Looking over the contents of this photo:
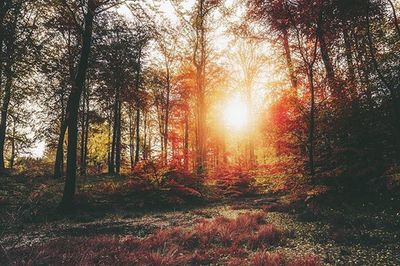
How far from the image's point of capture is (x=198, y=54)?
24781mm

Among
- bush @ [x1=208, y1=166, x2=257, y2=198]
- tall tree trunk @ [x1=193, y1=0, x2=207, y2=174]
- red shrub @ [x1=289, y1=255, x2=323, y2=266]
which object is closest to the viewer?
red shrub @ [x1=289, y1=255, x2=323, y2=266]

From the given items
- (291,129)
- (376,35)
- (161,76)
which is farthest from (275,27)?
(161,76)

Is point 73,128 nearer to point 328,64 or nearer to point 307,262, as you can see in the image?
point 307,262

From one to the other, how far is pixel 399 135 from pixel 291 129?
2997 millimetres

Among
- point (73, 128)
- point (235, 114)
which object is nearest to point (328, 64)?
point (73, 128)

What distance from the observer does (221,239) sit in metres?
7.22

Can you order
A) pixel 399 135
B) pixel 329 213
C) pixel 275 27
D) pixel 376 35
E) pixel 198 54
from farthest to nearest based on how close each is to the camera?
pixel 198 54, pixel 275 27, pixel 376 35, pixel 329 213, pixel 399 135

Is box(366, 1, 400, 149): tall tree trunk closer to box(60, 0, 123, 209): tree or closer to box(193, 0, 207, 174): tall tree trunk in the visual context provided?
box(60, 0, 123, 209): tree

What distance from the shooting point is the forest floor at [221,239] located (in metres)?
5.58

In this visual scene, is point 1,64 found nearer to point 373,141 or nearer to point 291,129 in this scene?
point 291,129

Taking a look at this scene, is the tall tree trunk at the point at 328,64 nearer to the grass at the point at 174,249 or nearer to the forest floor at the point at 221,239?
the forest floor at the point at 221,239

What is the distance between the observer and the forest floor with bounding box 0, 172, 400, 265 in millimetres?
5582

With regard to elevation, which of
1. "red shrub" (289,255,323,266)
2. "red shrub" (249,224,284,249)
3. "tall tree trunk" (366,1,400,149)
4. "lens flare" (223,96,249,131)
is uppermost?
"lens flare" (223,96,249,131)

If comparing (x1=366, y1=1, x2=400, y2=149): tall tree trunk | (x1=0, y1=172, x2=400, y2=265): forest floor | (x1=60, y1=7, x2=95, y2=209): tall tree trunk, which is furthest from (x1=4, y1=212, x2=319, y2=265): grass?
(x1=60, y1=7, x2=95, y2=209): tall tree trunk
